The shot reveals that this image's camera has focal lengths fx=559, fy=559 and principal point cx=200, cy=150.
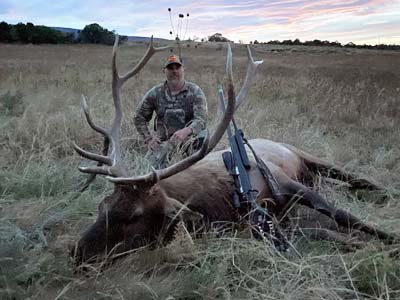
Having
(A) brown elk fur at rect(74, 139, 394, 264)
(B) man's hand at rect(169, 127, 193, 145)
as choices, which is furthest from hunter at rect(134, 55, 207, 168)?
(A) brown elk fur at rect(74, 139, 394, 264)

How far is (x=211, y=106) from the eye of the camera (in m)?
8.80

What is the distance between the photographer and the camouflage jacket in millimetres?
6039

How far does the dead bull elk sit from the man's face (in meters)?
1.38

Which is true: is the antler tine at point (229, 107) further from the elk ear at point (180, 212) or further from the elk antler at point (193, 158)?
the elk ear at point (180, 212)

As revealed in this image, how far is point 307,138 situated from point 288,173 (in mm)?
1979

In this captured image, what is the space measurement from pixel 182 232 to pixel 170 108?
9.32ft

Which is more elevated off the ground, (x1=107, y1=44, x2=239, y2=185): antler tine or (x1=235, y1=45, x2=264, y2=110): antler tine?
(x1=235, y1=45, x2=264, y2=110): antler tine

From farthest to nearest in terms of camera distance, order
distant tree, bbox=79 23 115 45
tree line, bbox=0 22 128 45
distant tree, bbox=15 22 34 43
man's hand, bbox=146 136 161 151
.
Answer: distant tree, bbox=79 23 115 45 → distant tree, bbox=15 22 34 43 → tree line, bbox=0 22 128 45 → man's hand, bbox=146 136 161 151

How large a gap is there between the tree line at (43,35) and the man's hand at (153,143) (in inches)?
1220

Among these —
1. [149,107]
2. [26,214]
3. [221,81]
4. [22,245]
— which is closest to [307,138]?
[149,107]

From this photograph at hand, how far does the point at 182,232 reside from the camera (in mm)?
3404

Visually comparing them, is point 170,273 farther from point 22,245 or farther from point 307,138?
point 307,138

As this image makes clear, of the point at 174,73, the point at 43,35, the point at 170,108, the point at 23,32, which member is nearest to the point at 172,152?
the point at 170,108

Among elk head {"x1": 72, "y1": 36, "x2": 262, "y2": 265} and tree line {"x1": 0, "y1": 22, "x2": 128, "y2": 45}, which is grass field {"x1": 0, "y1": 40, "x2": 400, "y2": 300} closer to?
elk head {"x1": 72, "y1": 36, "x2": 262, "y2": 265}
